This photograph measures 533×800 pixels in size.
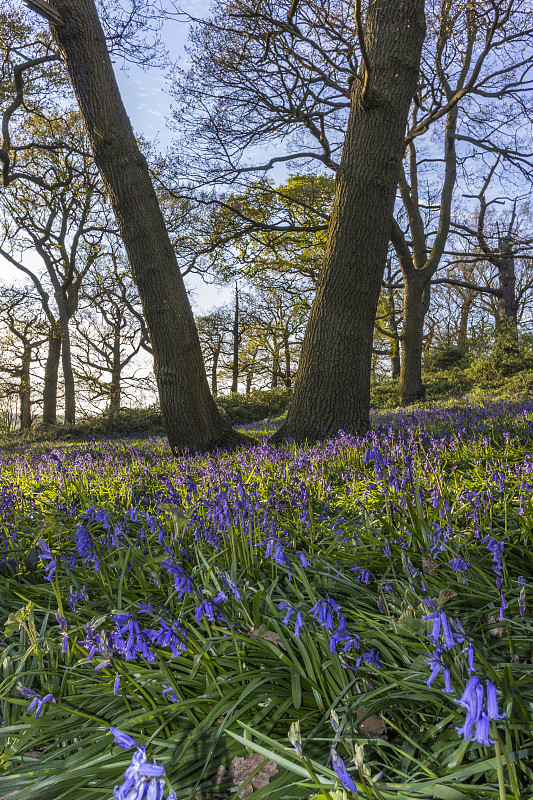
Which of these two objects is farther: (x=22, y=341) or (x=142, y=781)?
(x=22, y=341)

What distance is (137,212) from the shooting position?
552 centimetres

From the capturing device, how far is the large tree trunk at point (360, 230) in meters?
5.31

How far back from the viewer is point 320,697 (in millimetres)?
1402

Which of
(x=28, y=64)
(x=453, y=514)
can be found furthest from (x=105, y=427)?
(x=453, y=514)

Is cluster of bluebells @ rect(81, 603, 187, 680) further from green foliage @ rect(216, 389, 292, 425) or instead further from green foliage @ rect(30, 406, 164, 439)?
green foliage @ rect(216, 389, 292, 425)

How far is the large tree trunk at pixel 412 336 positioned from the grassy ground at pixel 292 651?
35.2 feet

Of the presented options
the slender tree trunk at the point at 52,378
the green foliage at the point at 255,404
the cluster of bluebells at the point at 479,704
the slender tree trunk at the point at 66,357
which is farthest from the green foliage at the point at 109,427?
the cluster of bluebells at the point at 479,704

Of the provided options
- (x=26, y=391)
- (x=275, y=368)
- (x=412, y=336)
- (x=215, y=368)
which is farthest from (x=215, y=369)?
(x=412, y=336)

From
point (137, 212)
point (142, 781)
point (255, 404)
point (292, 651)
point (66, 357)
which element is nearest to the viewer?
point (142, 781)

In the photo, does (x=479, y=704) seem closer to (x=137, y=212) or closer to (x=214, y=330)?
(x=137, y=212)

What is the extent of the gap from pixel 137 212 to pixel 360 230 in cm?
259

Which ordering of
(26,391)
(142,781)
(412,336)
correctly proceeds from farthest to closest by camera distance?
(26,391) < (412,336) < (142,781)

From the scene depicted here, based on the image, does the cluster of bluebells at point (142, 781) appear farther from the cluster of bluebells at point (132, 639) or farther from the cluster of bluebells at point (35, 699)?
the cluster of bluebells at point (35, 699)

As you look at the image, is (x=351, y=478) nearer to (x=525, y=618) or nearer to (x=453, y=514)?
(x=453, y=514)
